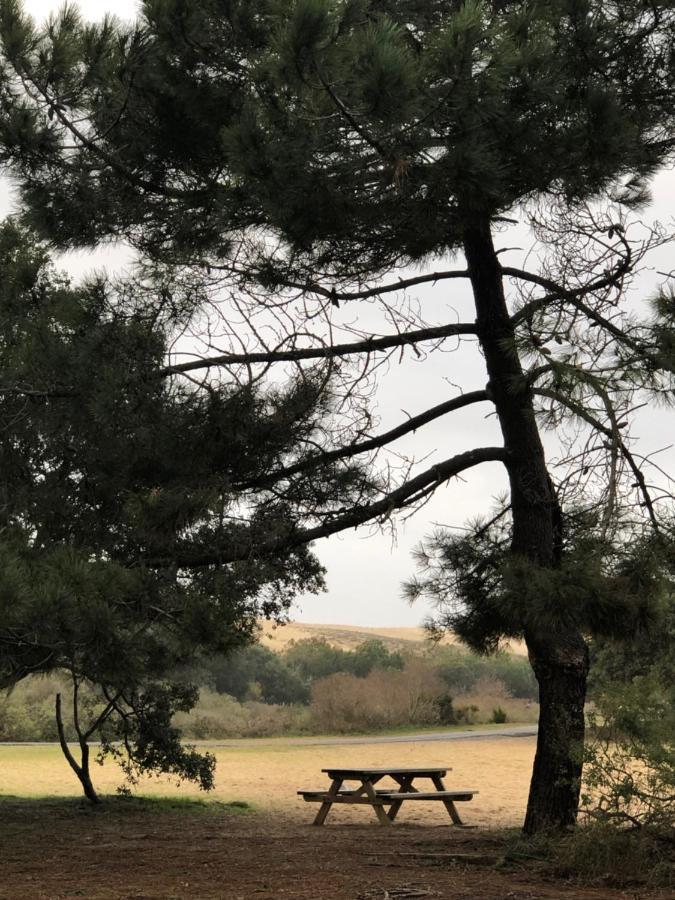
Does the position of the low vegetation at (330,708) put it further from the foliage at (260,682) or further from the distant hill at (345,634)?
the distant hill at (345,634)

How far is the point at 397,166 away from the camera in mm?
6898

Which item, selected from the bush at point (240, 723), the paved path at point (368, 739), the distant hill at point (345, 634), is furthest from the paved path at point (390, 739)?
the distant hill at point (345, 634)

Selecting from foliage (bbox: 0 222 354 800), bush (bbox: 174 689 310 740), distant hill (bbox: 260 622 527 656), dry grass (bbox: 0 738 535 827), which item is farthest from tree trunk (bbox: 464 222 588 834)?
distant hill (bbox: 260 622 527 656)

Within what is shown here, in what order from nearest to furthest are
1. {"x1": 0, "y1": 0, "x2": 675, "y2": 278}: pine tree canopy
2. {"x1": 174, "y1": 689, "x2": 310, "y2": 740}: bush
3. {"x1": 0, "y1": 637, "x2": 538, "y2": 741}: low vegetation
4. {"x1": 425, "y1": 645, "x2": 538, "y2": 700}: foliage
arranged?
{"x1": 0, "y1": 0, "x2": 675, "y2": 278}: pine tree canopy → {"x1": 0, "y1": 637, "x2": 538, "y2": 741}: low vegetation → {"x1": 174, "y1": 689, "x2": 310, "y2": 740}: bush → {"x1": 425, "y1": 645, "x2": 538, "y2": 700}: foliage

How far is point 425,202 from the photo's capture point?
7.85 metres

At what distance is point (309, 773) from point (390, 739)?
7.80 metres

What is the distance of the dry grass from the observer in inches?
584

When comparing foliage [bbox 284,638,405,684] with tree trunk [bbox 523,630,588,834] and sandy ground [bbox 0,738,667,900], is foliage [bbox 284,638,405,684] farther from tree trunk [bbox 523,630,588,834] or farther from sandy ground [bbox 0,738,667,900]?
tree trunk [bbox 523,630,588,834]

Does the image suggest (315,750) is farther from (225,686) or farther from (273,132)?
(225,686)

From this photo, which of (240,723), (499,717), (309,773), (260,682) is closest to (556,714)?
(309,773)

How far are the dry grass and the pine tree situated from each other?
5.31 metres

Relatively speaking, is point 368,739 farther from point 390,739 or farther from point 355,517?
point 355,517

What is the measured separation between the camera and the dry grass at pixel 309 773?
48.7 ft

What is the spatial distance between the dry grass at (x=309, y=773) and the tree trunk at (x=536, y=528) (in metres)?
A: 3.46
